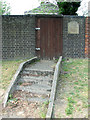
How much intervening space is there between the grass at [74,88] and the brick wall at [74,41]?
0.89m

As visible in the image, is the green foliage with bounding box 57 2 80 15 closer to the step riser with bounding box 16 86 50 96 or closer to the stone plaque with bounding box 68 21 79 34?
the stone plaque with bounding box 68 21 79 34

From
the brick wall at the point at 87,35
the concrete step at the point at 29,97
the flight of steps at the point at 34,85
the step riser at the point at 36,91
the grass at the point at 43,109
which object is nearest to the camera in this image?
the grass at the point at 43,109

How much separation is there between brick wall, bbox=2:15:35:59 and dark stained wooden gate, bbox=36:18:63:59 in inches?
13.9

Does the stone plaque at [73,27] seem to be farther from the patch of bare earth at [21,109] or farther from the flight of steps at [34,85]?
the patch of bare earth at [21,109]

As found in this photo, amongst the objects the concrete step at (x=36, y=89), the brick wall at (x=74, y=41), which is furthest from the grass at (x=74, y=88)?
the brick wall at (x=74, y=41)

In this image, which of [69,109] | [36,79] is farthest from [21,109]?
[36,79]

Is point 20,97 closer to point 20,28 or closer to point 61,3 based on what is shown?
point 20,28

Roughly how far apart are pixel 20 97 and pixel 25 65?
86.1 inches

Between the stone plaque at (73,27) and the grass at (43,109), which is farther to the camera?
the stone plaque at (73,27)

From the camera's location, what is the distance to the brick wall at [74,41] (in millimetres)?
8906

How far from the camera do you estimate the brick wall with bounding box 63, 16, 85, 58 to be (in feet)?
29.2

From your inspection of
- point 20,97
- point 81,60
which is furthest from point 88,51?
point 20,97

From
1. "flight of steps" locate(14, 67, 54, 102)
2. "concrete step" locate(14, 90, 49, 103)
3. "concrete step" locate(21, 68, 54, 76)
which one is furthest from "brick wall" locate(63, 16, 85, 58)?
"concrete step" locate(14, 90, 49, 103)

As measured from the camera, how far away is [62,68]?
746 centimetres
